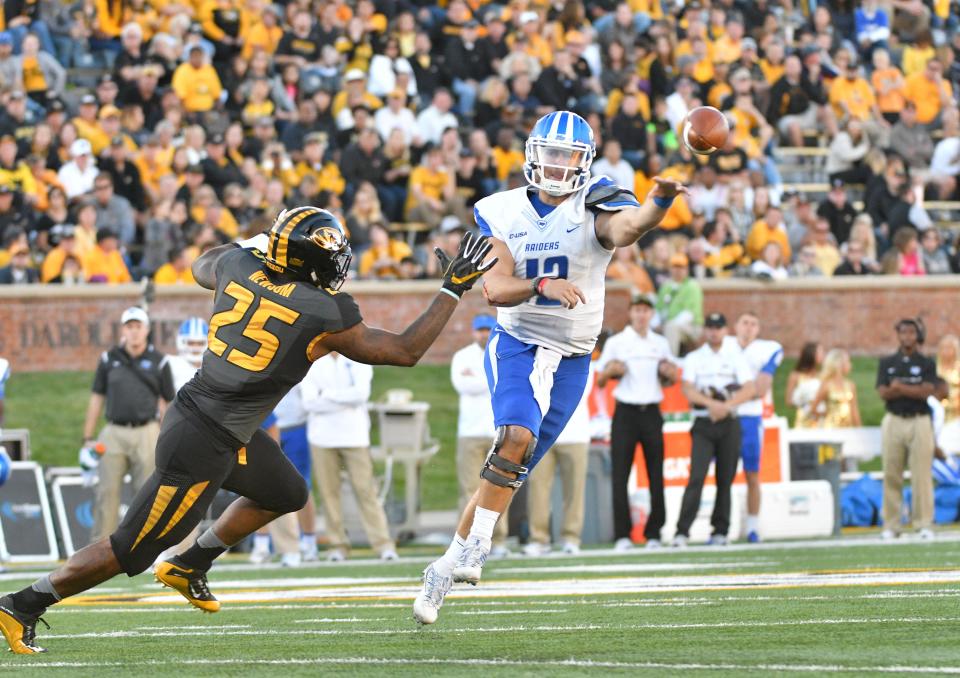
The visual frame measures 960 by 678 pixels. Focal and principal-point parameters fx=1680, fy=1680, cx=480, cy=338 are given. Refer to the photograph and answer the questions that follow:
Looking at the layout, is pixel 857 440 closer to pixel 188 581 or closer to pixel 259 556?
pixel 259 556

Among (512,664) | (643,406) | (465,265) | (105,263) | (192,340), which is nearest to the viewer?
(512,664)

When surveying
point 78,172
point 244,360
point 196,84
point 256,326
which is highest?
point 196,84

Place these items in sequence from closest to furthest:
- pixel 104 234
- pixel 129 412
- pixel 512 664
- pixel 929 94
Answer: pixel 512 664, pixel 129 412, pixel 104 234, pixel 929 94

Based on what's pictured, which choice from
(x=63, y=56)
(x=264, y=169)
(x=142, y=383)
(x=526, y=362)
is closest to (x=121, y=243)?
(x=264, y=169)

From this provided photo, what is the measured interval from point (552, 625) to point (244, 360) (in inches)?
65.7

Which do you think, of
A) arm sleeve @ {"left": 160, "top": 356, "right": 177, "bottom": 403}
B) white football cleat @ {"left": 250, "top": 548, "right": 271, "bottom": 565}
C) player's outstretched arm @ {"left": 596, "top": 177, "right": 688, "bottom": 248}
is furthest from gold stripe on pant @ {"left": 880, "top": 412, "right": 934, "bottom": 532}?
player's outstretched arm @ {"left": 596, "top": 177, "right": 688, "bottom": 248}

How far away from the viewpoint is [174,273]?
17156 mm

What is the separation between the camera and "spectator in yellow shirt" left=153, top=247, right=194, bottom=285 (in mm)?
17041

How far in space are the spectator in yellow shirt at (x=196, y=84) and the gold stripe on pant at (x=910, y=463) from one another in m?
8.73

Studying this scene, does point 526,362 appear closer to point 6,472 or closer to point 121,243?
point 6,472

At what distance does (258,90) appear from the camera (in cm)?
→ 1916

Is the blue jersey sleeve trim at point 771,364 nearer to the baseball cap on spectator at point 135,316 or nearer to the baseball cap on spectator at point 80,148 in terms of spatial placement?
the baseball cap on spectator at point 135,316

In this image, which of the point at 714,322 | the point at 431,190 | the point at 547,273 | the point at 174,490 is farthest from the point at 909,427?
the point at 174,490

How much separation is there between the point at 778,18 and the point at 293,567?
14.4 m
